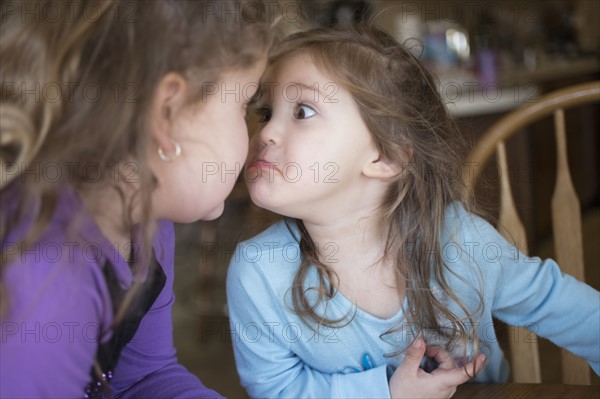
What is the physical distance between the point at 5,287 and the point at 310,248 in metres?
0.51

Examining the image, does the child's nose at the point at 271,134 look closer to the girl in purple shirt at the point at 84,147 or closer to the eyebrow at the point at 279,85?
the eyebrow at the point at 279,85

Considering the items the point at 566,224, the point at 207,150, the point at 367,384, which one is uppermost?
the point at 207,150

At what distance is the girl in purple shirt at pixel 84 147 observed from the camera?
0.72 m

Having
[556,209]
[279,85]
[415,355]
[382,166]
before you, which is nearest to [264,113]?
[279,85]

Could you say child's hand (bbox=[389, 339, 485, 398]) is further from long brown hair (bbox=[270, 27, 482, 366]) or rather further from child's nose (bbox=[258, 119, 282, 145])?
child's nose (bbox=[258, 119, 282, 145])

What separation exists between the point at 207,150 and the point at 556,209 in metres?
0.69

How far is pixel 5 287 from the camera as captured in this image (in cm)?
72

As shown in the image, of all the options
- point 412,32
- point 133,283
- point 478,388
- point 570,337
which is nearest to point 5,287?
point 133,283

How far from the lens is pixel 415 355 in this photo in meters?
0.99

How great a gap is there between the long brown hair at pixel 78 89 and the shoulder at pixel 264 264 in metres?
0.33

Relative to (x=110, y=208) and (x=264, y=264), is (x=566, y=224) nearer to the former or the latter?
(x=264, y=264)

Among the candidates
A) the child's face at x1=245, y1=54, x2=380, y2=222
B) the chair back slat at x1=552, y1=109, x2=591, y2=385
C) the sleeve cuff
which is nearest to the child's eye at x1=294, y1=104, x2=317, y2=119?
the child's face at x1=245, y1=54, x2=380, y2=222

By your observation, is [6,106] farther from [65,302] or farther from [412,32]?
[412,32]

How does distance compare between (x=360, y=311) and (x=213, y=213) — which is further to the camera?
(x=360, y=311)
